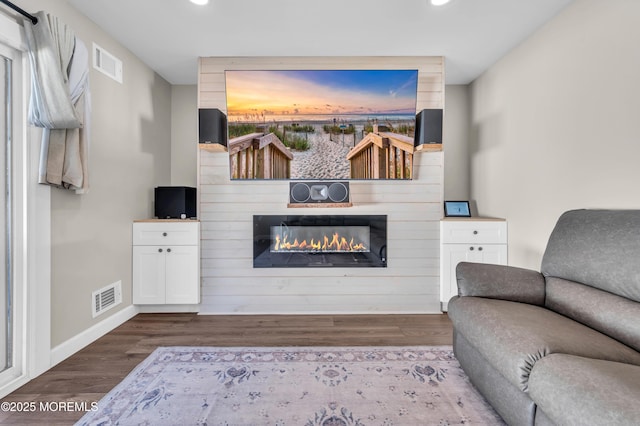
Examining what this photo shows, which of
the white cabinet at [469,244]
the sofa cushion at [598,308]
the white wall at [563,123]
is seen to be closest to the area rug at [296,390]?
the sofa cushion at [598,308]

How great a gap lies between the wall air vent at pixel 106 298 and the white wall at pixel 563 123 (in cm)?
350

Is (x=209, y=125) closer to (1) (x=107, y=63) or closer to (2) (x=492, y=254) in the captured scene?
(1) (x=107, y=63)

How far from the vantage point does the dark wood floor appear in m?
1.67

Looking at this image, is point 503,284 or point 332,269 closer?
point 503,284

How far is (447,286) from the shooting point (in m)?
2.85

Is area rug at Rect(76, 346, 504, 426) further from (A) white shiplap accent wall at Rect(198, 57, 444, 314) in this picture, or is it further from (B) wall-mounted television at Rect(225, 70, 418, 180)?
(B) wall-mounted television at Rect(225, 70, 418, 180)

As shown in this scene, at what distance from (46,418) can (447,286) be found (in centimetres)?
291

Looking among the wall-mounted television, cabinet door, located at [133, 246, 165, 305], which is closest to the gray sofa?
the wall-mounted television

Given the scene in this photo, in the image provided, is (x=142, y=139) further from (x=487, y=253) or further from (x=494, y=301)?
(x=487, y=253)

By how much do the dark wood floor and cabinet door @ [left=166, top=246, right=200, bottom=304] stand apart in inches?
7.4

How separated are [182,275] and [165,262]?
0.20 m

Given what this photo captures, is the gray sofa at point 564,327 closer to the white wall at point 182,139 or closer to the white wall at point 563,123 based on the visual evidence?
the white wall at point 563,123

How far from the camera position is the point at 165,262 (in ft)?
9.22

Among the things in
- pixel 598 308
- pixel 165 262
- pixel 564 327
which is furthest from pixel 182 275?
pixel 598 308
